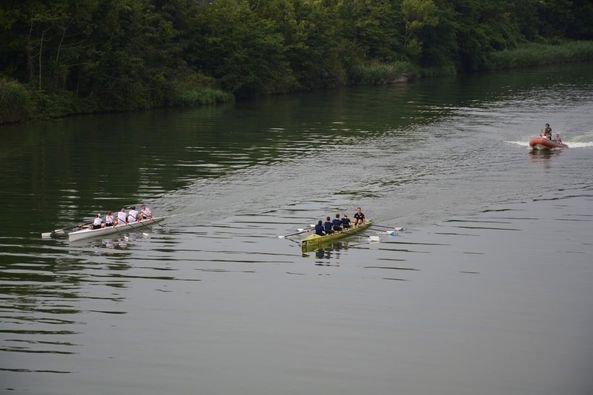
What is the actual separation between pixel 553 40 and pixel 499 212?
9971cm

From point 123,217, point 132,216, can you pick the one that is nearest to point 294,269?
point 132,216

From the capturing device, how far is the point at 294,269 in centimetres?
3681

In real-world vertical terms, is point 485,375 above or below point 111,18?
below

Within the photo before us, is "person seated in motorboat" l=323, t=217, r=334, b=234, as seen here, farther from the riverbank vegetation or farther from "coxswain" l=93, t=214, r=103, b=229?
the riverbank vegetation

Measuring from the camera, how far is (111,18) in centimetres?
7769

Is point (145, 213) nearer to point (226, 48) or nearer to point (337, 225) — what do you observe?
point (337, 225)

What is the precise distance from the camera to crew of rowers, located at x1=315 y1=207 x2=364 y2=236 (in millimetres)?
40500

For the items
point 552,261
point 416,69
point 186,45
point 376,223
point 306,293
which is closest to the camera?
point 306,293

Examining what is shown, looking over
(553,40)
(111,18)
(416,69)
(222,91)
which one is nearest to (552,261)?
(111,18)

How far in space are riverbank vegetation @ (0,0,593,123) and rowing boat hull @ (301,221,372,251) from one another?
35920 millimetres

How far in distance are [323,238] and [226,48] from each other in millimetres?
54638

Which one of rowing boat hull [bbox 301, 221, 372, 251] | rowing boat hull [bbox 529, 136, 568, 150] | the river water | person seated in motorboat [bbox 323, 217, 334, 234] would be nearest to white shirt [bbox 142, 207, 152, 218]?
the river water

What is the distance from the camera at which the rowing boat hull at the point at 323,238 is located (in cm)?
3965

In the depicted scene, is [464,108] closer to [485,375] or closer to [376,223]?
[376,223]
